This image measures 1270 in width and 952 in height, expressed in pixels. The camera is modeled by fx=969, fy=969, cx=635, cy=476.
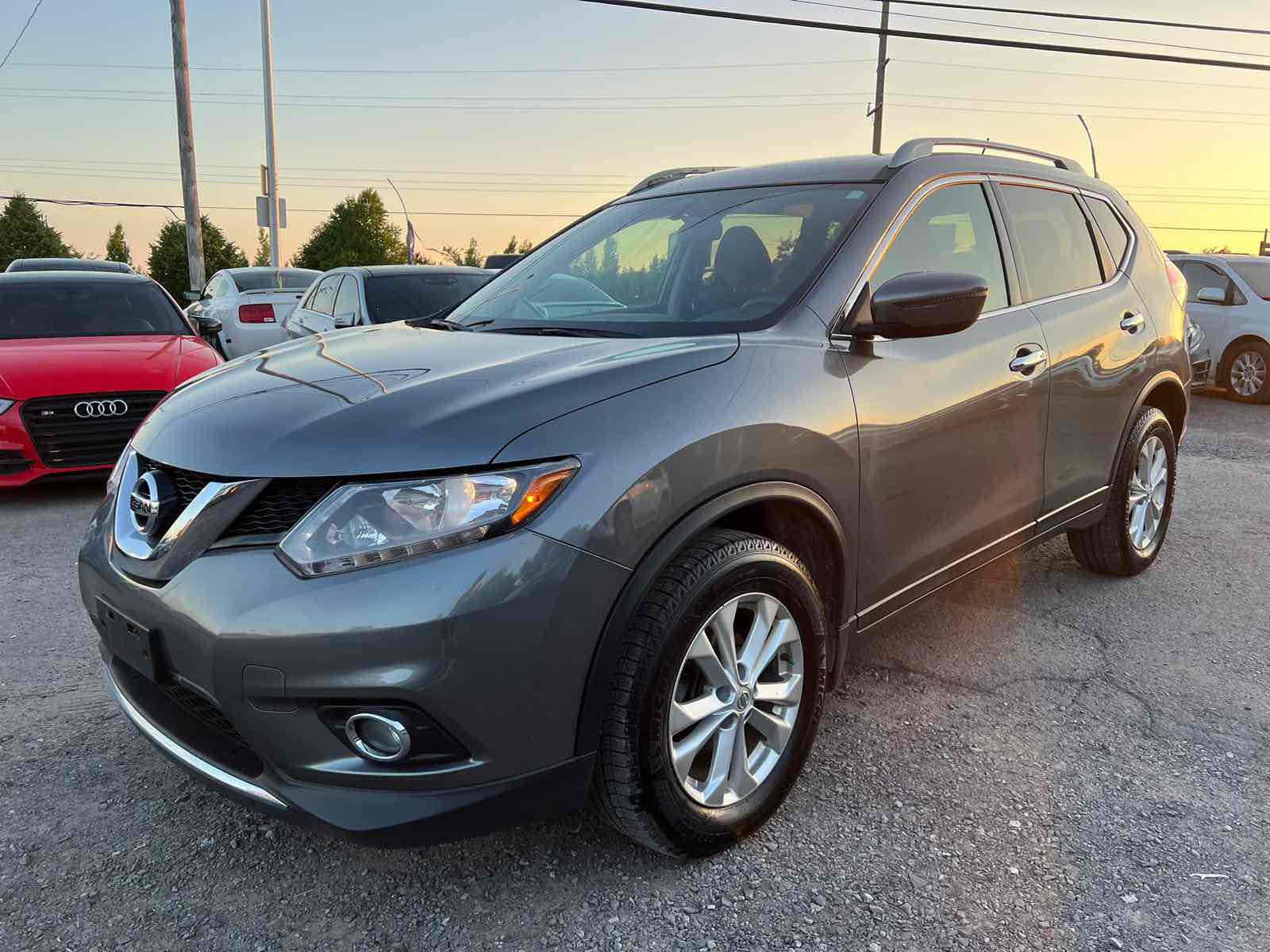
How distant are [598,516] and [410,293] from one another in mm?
6775

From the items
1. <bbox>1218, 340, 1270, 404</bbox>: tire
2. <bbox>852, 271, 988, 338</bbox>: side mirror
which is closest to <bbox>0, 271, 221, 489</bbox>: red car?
<bbox>852, 271, 988, 338</bbox>: side mirror

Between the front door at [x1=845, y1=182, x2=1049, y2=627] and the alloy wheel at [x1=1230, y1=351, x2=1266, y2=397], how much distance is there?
32.5 ft

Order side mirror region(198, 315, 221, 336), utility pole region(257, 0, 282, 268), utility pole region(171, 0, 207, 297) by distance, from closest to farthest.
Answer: side mirror region(198, 315, 221, 336), utility pole region(171, 0, 207, 297), utility pole region(257, 0, 282, 268)

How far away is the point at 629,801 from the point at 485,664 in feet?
1.68

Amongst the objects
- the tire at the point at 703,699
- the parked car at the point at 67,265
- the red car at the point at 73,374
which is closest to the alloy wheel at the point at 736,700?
the tire at the point at 703,699

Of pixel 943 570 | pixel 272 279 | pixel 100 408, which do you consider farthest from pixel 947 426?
pixel 272 279

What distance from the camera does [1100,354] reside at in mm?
3760

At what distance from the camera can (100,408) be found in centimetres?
589

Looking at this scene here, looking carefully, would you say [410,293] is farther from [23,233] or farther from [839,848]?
[23,233]

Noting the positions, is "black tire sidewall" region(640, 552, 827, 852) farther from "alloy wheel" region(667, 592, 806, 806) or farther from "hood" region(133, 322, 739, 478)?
"hood" region(133, 322, 739, 478)

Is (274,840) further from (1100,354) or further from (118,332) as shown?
(118,332)

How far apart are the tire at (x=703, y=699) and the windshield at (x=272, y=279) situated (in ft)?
42.2

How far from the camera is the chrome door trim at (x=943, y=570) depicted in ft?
9.15

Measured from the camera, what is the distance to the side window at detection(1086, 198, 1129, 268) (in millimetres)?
4121
